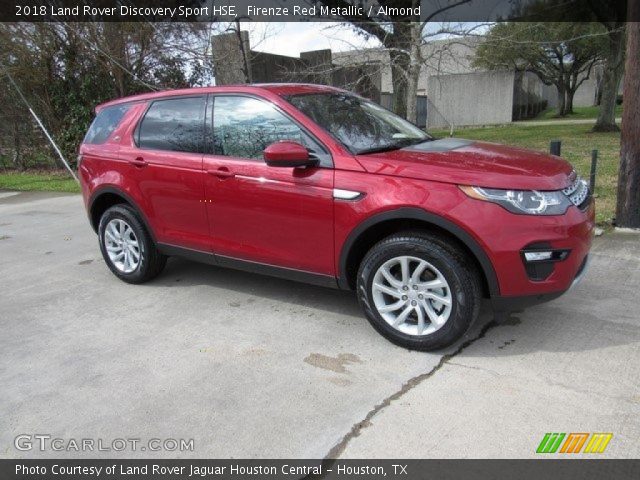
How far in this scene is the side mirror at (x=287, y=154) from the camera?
3508 mm

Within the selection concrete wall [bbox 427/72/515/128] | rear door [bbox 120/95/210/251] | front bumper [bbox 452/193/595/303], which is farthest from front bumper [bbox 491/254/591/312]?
concrete wall [bbox 427/72/515/128]

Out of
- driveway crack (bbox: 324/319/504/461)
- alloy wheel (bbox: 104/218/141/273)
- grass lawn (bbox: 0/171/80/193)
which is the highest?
alloy wheel (bbox: 104/218/141/273)

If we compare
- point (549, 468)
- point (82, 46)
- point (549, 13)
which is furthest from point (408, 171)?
point (549, 13)

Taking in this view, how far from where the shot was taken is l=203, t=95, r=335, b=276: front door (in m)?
3.67

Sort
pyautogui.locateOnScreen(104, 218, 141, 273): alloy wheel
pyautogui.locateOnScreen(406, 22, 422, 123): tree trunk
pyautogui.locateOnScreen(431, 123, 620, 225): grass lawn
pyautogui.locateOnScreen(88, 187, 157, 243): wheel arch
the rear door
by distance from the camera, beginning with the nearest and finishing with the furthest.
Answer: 1. the rear door
2. pyautogui.locateOnScreen(88, 187, 157, 243): wheel arch
3. pyautogui.locateOnScreen(104, 218, 141, 273): alloy wheel
4. pyautogui.locateOnScreen(431, 123, 620, 225): grass lawn
5. pyautogui.locateOnScreen(406, 22, 422, 123): tree trunk

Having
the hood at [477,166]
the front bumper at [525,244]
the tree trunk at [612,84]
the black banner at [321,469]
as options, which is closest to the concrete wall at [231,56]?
the hood at [477,166]

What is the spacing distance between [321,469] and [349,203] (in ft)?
5.54

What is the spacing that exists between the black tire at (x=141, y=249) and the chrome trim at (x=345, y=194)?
2.11 m

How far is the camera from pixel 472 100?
80.1 ft

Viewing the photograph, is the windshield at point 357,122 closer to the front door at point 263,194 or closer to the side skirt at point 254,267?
the front door at point 263,194

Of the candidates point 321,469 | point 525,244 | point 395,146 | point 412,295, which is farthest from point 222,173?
point 321,469

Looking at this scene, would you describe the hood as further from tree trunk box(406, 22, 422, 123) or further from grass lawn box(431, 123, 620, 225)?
tree trunk box(406, 22, 422, 123)

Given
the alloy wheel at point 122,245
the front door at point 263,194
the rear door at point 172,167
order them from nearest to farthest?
the front door at point 263,194 < the rear door at point 172,167 < the alloy wheel at point 122,245

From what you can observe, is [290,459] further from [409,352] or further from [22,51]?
[22,51]
